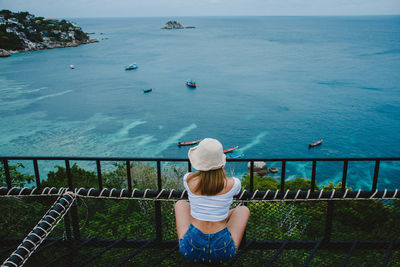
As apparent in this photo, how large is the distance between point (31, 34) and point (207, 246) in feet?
376

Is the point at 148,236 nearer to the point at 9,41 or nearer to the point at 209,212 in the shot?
the point at 209,212

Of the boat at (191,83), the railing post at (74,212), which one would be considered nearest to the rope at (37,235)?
the railing post at (74,212)

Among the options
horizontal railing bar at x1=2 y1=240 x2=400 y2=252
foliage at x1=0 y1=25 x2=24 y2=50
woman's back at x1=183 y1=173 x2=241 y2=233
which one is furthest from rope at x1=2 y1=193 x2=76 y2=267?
foliage at x1=0 y1=25 x2=24 y2=50

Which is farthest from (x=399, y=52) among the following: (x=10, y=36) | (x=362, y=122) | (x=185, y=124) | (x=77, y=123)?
(x=10, y=36)

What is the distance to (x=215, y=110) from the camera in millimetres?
42031

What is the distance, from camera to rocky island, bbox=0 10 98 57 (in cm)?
8900

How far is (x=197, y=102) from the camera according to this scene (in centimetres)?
4553

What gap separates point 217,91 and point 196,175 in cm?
4935

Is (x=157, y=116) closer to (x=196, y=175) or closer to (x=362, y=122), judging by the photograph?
(x=362, y=122)

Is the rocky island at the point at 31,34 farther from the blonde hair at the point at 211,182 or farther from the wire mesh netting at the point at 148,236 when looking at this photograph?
the blonde hair at the point at 211,182

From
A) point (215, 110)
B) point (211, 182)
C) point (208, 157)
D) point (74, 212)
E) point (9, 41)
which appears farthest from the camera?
point (9, 41)

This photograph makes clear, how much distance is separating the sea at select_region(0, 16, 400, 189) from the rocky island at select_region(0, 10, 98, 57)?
18.3 m

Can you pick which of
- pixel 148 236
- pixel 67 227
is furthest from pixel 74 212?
pixel 148 236

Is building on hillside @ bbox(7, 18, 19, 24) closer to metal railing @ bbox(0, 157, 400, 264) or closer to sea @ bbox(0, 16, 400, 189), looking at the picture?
sea @ bbox(0, 16, 400, 189)
